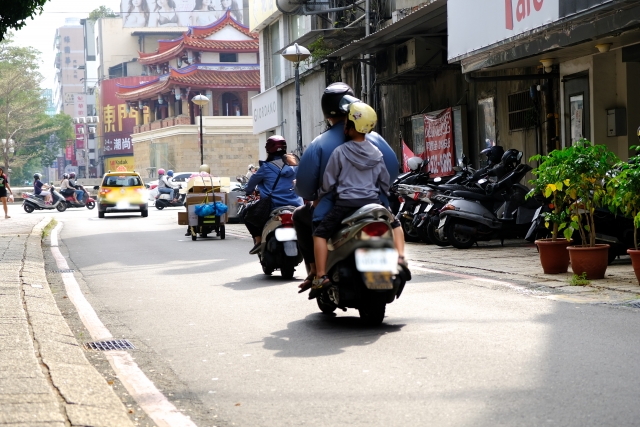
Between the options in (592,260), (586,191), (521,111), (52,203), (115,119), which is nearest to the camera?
(586,191)

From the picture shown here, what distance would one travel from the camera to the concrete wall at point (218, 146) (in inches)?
2798

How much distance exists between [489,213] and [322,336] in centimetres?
782

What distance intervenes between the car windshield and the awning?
13.1 m

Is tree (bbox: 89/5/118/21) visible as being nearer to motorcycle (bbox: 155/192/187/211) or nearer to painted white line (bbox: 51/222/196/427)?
motorcycle (bbox: 155/192/187/211)

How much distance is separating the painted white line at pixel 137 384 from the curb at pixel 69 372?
0.57 ft

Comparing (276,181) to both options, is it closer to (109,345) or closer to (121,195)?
(109,345)

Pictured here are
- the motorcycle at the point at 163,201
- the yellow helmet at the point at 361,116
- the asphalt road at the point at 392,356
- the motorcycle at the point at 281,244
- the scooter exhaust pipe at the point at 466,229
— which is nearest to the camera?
the asphalt road at the point at 392,356

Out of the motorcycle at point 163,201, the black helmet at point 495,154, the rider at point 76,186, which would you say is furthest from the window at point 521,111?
the rider at point 76,186

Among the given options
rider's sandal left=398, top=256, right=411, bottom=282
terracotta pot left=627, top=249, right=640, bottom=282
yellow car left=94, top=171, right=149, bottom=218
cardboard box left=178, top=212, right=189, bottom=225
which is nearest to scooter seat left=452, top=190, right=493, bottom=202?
terracotta pot left=627, top=249, right=640, bottom=282

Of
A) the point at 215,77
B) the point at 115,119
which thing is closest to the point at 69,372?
the point at 215,77

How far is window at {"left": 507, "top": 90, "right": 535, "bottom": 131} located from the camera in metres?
18.5

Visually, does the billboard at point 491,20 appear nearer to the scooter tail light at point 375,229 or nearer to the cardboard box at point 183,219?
the cardboard box at point 183,219

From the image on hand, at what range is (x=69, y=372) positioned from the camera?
5.76 metres

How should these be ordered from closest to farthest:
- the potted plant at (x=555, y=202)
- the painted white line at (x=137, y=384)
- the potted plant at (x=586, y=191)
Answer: the painted white line at (x=137, y=384) < the potted plant at (x=586, y=191) < the potted plant at (x=555, y=202)
